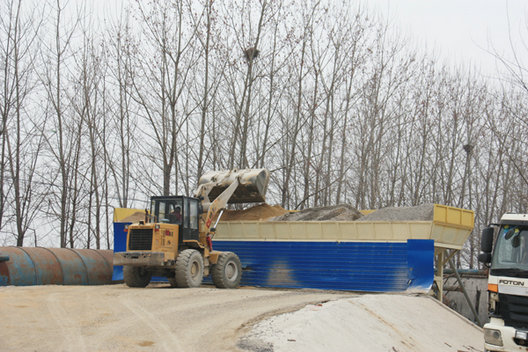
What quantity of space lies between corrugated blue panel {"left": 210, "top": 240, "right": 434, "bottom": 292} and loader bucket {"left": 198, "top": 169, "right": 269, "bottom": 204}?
1463mm

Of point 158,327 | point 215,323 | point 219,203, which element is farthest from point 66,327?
point 219,203

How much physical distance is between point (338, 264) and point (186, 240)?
4.49 meters

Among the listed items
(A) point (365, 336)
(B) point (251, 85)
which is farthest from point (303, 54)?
(A) point (365, 336)

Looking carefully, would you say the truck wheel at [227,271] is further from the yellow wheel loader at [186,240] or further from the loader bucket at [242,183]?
the loader bucket at [242,183]

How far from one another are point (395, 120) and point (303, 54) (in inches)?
314

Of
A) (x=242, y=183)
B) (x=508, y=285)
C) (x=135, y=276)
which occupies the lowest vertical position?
(x=135, y=276)

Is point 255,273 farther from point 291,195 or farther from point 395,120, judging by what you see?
point 395,120

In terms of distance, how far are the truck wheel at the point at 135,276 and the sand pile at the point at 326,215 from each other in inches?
181

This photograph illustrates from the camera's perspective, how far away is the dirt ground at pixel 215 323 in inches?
313

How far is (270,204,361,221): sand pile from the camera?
59.4 feet

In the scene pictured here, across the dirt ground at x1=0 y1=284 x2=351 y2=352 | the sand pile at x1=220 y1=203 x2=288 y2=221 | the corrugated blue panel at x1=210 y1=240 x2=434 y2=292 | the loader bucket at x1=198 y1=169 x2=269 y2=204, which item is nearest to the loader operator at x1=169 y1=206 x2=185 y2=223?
the loader bucket at x1=198 y1=169 x2=269 y2=204

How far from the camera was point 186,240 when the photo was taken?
1572 centimetres

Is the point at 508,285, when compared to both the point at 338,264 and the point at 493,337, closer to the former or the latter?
the point at 493,337

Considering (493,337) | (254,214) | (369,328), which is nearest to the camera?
(493,337)
